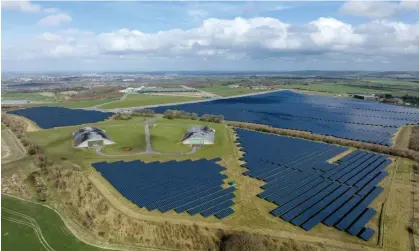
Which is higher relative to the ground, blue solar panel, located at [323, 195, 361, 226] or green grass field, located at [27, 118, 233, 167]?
green grass field, located at [27, 118, 233, 167]

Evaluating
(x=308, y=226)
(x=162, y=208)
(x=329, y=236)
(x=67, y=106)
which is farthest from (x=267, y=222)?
(x=67, y=106)

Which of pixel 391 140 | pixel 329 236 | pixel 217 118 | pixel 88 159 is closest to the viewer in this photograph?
pixel 329 236

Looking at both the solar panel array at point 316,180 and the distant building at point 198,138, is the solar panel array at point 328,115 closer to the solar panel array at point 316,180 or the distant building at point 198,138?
the solar panel array at point 316,180

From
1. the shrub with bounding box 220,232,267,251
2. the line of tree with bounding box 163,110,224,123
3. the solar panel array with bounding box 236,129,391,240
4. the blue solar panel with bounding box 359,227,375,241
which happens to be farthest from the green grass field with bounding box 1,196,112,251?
the line of tree with bounding box 163,110,224,123

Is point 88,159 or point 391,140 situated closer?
point 88,159

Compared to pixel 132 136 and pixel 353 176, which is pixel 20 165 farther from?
pixel 353 176

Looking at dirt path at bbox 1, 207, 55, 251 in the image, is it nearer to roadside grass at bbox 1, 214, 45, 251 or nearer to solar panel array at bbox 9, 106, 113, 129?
roadside grass at bbox 1, 214, 45, 251
